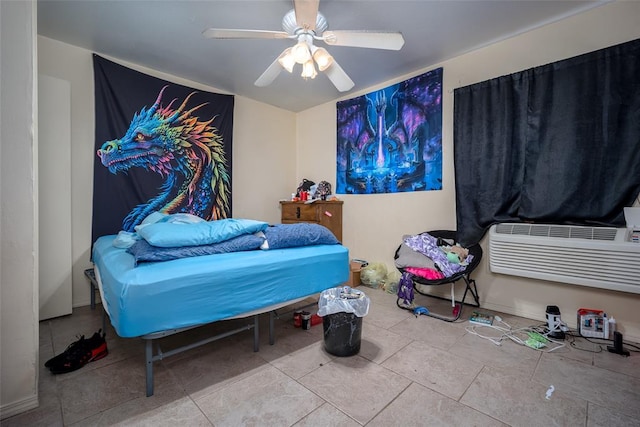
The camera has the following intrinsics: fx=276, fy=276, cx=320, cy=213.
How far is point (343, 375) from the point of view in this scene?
1.72m

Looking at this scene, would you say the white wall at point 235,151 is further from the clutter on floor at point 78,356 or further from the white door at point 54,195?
the clutter on floor at point 78,356

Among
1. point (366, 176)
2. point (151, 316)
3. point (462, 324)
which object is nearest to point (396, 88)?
point (366, 176)

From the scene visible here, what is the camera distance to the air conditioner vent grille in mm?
2180

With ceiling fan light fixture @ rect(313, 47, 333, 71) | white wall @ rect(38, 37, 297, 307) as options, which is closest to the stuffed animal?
ceiling fan light fixture @ rect(313, 47, 333, 71)

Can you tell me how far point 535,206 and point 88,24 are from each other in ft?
14.2

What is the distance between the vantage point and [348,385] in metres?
1.62

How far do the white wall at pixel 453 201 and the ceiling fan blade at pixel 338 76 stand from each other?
135 centimetres

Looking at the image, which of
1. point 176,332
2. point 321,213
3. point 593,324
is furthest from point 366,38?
point 593,324

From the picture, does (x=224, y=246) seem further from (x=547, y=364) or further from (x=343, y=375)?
(x=547, y=364)

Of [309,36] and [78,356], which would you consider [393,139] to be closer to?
[309,36]

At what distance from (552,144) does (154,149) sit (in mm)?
4055

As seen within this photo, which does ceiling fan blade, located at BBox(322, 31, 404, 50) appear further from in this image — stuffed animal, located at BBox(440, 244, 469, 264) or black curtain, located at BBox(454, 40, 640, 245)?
stuffed animal, located at BBox(440, 244, 469, 264)

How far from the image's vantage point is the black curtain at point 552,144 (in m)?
2.15

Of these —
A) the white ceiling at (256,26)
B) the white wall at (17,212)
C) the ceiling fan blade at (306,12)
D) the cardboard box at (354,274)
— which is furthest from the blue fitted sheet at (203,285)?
the white ceiling at (256,26)
